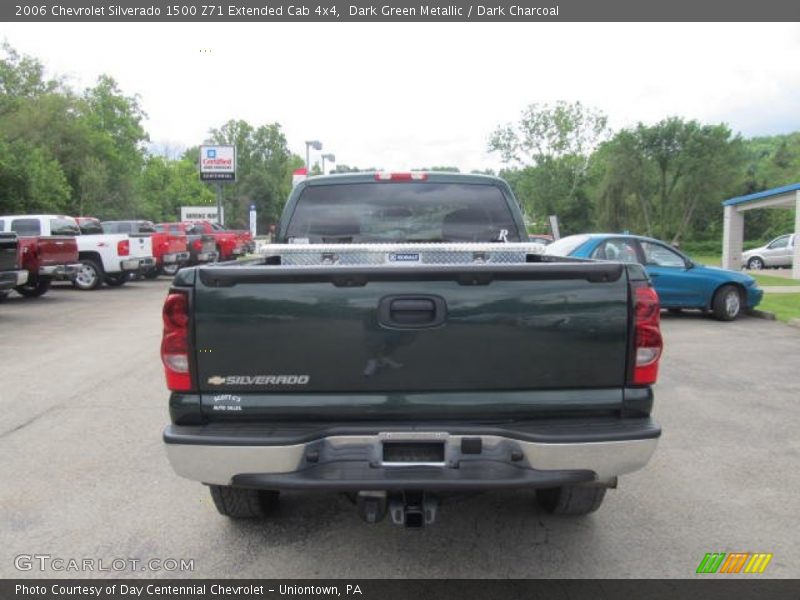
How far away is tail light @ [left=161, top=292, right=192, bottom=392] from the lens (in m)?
3.14

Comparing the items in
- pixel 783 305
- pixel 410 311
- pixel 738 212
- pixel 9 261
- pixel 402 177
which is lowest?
pixel 783 305

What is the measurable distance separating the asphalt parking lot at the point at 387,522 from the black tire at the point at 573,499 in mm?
96

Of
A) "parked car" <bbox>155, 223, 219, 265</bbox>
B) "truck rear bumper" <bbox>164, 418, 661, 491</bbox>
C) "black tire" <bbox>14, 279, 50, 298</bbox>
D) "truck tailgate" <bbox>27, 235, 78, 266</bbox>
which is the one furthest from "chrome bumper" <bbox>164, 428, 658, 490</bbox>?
"parked car" <bbox>155, 223, 219, 265</bbox>

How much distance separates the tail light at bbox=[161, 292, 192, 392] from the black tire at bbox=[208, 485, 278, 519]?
0.87 m

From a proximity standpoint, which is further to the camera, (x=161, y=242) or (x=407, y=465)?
(x=161, y=242)

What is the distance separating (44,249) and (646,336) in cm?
1630

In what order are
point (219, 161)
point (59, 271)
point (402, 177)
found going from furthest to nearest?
point (219, 161) < point (59, 271) < point (402, 177)

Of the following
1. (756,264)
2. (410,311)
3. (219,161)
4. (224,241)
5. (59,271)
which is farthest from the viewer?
(219,161)

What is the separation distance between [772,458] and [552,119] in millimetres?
56289

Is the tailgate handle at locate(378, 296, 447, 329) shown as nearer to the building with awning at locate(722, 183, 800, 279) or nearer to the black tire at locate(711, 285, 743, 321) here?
the black tire at locate(711, 285, 743, 321)

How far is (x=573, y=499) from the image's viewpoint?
3984 millimetres

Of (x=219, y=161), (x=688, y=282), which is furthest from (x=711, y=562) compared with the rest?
(x=219, y=161)

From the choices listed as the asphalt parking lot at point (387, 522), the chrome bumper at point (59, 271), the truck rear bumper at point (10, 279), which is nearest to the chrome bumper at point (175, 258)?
the chrome bumper at point (59, 271)

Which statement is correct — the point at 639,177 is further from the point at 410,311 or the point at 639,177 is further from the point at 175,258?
the point at 410,311
